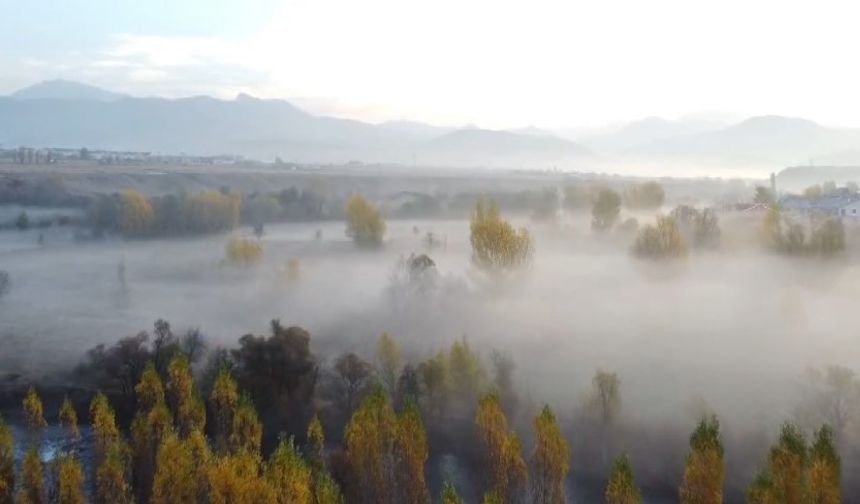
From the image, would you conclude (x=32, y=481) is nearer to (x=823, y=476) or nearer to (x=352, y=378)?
(x=352, y=378)

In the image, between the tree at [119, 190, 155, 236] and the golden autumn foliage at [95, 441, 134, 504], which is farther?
the tree at [119, 190, 155, 236]

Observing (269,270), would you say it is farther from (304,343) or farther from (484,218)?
(304,343)

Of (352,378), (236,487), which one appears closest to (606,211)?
(352,378)

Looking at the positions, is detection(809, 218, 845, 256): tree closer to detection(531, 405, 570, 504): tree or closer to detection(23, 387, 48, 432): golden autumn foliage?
detection(531, 405, 570, 504): tree

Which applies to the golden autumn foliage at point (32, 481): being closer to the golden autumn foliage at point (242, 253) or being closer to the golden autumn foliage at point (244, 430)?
the golden autumn foliage at point (244, 430)

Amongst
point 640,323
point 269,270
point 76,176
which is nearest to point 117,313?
point 269,270

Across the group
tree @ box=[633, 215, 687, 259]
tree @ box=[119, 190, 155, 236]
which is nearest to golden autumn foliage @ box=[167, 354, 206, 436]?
tree @ box=[633, 215, 687, 259]

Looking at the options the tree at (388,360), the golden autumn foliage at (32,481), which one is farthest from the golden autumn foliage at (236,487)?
the tree at (388,360)
